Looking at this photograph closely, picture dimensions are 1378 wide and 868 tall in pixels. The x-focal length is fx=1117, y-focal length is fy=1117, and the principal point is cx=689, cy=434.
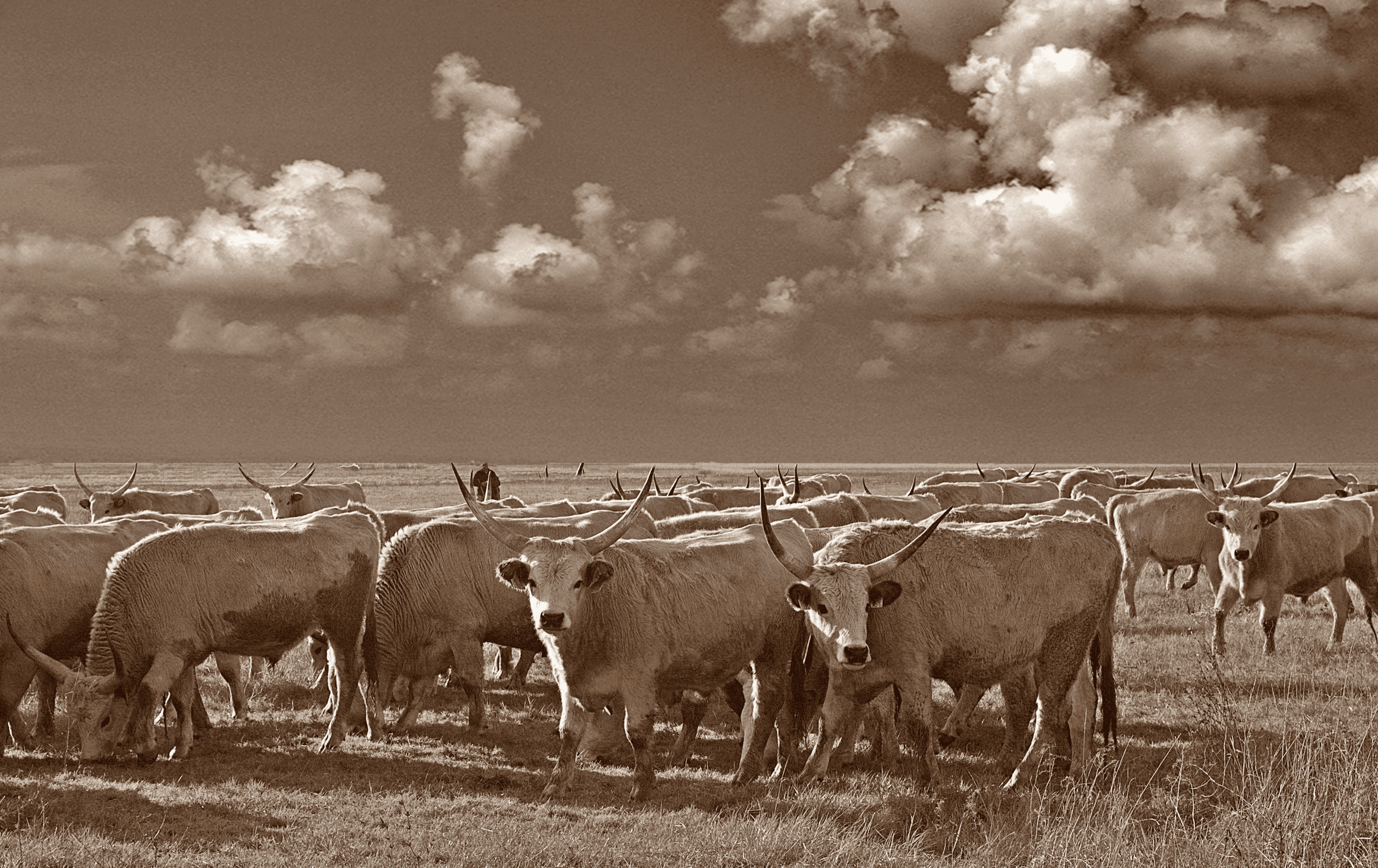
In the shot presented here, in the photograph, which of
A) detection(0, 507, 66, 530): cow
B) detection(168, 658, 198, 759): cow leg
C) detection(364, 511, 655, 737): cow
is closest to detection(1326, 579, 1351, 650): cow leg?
detection(364, 511, 655, 737): cow

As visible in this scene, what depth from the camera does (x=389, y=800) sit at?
8.32 meters

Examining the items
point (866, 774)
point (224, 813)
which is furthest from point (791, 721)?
point (224, 813)

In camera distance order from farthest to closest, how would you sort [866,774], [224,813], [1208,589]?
[1208,589], [866,774], [224,813]

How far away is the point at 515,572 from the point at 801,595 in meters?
2.28

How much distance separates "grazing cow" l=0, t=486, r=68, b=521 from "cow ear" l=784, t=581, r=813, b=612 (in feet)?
53.2

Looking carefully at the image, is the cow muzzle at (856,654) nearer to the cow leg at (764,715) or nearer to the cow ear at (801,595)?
the cow ear at (801,595)

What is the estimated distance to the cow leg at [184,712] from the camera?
976cm

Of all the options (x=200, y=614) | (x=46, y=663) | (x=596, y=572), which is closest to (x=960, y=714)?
(x=596, y=572)

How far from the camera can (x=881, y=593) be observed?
8.50 meters

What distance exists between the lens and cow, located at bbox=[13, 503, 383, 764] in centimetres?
952

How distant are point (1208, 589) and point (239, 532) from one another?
1978 cm

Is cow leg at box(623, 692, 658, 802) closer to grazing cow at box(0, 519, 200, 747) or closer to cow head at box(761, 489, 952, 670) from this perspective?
cow head at box(761, 489, 952, 670)

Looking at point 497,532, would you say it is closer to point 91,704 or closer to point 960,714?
point 91,704

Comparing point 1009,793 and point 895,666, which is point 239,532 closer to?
point 895,666
